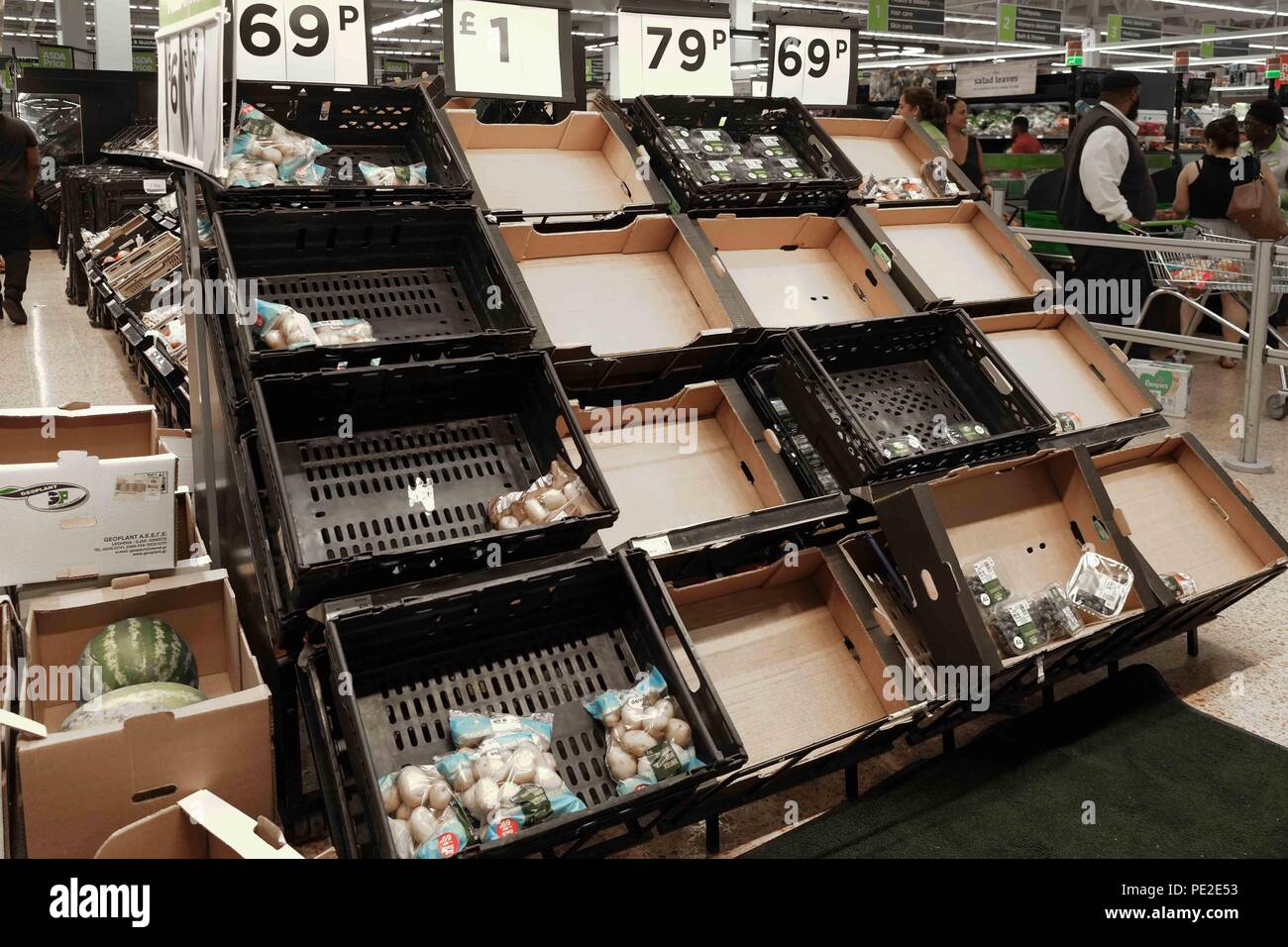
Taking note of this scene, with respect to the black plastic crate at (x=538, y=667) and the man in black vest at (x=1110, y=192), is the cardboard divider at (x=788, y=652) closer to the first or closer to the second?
the black plastic crate at (x=538, y=667)

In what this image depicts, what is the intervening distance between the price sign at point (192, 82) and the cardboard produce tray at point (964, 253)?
182cm

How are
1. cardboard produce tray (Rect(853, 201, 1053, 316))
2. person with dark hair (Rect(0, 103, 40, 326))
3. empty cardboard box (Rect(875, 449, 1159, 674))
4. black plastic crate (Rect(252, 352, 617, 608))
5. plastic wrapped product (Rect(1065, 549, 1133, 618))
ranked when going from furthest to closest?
1. person with dark hair (Rect(0, 103, 40, 326))
2. cardboard produce tray (Rect(853, 201, 1053, 316))
3. plastic wrapped product (Rect(1065, 549, 1133, 618))
4. empty cardboard box (Rect(875, 449, 1159, 674))
5. black plastic crate (Rect(252, 352, 617, 608))

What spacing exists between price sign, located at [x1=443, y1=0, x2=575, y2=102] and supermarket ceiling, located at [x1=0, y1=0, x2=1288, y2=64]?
1634cm

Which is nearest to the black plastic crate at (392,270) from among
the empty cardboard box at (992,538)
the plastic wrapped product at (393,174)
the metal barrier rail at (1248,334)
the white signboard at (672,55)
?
the plastic wrapped product at (393,174)

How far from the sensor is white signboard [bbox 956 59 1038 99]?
9.09 m

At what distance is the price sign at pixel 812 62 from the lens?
11.7 ft

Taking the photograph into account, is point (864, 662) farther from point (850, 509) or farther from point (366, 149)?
point (366, 149)

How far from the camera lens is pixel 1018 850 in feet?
7.15

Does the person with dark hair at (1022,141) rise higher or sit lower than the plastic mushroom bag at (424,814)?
higher

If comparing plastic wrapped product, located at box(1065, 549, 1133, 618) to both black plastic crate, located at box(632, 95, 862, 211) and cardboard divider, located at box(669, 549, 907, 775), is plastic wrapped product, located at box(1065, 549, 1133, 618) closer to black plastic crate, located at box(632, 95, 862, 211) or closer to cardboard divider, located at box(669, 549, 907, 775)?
cardboard divider, located at box(669, 549, 907, 775)

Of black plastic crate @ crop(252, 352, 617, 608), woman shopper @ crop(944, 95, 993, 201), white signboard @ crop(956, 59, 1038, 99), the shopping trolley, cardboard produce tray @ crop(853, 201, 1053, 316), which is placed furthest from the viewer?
white signboard @ crop(956, 59, 1038, 99)

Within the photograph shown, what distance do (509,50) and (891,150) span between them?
59.2 inches

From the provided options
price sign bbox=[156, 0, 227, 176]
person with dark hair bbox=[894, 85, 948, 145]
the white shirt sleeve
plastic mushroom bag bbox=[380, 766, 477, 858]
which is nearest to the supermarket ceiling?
person with dark hair bbox=[894, 85, 948, 145]
